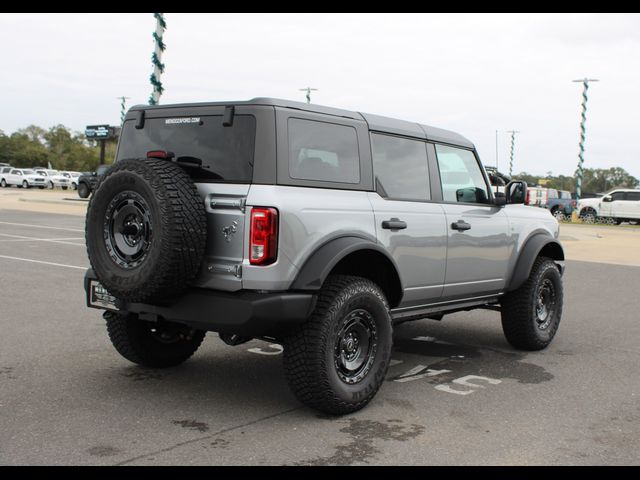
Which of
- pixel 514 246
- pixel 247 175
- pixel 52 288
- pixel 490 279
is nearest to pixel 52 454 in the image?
pixel 247 175

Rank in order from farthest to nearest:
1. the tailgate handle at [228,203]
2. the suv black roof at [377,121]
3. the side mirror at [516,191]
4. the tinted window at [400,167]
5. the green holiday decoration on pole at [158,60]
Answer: the green holiday decoration on pole at [158,60] < the side mirror at [516,191] < the tinted window at [400,167] < the suv black roof at [377,121] < the tailgate handle at [228,203]

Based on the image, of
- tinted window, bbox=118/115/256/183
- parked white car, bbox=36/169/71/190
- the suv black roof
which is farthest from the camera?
parked white car, bbox=36/169/71/190

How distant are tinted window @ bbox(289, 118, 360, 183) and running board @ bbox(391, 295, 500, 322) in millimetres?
1114

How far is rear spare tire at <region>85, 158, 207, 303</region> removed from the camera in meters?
4.24

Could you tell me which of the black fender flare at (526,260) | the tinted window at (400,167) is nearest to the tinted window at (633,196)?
the black fender flare at (526,260)

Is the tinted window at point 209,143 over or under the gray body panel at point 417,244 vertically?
over

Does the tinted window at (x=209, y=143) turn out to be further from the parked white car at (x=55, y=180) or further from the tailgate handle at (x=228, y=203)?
the parked white car at (x=55, y=180)

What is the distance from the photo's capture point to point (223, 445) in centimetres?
404

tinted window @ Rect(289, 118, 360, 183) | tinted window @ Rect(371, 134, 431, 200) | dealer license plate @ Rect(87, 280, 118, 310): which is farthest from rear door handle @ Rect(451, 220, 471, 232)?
dealer license plate @ Rect(87, 280, 118, 310)

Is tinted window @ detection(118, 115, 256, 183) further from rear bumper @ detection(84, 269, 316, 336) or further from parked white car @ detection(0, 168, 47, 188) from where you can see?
parked white car @ detection(0, 168, 47, 188)

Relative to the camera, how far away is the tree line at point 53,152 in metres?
105

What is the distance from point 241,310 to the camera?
14.0 ft

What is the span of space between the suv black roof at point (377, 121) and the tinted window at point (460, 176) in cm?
9

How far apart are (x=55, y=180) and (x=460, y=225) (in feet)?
190
